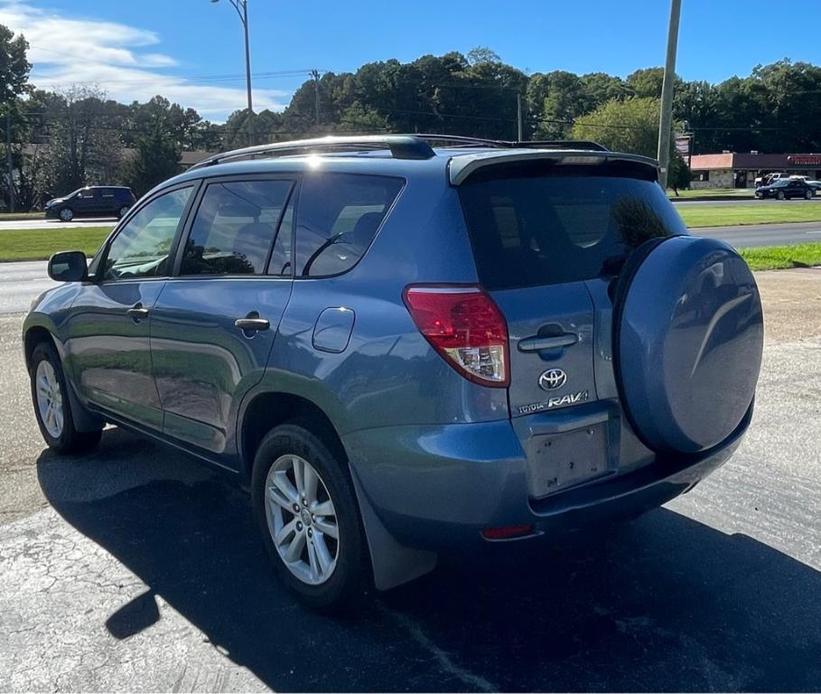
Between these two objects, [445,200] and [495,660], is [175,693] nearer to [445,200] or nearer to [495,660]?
[495,660]

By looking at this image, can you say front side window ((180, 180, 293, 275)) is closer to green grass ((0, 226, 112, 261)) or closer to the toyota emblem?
the toyota emblem

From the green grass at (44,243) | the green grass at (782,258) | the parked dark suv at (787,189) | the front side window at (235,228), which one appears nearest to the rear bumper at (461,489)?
the front side window at (235,228)

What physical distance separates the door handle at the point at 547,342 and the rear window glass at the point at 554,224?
22 centimetres

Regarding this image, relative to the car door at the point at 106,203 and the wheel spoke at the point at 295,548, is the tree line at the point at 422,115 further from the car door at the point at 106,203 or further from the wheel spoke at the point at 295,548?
the wheel spoke at the point at 295,548

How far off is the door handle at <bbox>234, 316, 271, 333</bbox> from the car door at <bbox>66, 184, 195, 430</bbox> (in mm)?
897

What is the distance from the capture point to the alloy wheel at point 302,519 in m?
3.40

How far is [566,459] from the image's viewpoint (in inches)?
120

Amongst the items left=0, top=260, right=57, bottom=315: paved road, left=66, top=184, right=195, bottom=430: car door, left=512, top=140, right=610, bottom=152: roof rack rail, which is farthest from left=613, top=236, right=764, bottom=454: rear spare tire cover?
left=0, top=260, right=57, bottom=315: paved road

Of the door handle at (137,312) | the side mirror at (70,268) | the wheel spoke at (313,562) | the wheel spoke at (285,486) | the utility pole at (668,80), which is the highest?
the utility pole at (668,80)

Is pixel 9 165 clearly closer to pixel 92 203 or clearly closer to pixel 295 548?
pixel 92 203

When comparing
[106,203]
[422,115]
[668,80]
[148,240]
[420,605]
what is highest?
[422,115]

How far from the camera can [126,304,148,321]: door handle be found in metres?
4.36

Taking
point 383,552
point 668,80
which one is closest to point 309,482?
point 383,552

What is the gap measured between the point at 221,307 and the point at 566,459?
175cm
